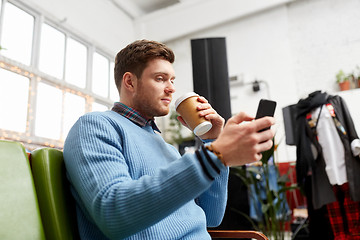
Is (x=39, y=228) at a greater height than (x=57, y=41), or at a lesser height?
lesser

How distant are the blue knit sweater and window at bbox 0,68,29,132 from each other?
11.9ft

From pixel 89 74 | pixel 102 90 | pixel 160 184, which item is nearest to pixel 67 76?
pixel 89 74

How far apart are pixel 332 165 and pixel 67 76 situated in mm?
4194

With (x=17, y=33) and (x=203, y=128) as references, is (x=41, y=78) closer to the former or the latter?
(x=17, y=33)

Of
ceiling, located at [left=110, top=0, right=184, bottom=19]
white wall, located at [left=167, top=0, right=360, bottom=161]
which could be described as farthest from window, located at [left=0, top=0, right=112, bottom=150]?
white wall, located at [left=167, top=0, right=360, bottom=161]

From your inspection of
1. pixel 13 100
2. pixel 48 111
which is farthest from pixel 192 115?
pixel 48 111

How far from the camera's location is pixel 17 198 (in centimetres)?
84

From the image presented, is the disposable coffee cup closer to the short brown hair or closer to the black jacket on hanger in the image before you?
the short brown hair

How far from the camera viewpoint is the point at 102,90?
6.12m

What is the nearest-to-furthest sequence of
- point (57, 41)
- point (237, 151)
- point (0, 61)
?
point (237, 151), point (0, 61), point (57, 41)

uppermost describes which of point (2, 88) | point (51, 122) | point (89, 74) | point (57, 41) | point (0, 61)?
point (57, 41)

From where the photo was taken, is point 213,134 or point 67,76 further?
point 67,76

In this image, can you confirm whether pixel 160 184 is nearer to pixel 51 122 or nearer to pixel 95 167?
pixel 95 167

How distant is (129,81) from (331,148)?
2170mm
